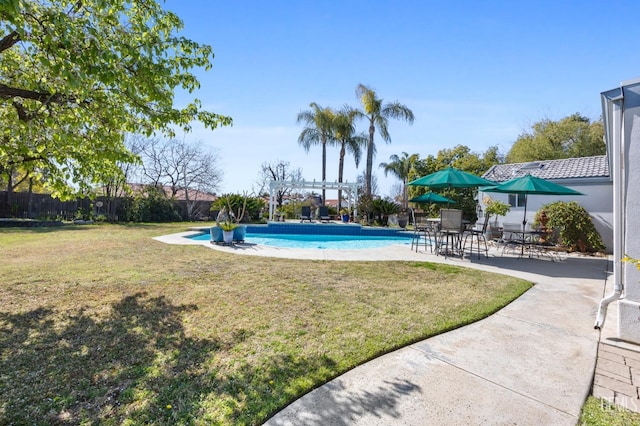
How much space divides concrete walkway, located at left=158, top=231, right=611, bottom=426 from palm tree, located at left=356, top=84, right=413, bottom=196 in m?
19.7

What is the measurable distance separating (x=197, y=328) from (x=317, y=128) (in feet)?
80.3

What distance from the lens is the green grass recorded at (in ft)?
6.84

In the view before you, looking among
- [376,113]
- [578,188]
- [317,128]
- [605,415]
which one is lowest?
[605,415]

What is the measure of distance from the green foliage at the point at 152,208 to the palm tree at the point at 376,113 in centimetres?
1428

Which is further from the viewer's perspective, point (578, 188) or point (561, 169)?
point (561, 169)

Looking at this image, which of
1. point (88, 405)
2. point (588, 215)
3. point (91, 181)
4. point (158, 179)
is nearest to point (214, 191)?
point (158, 179)

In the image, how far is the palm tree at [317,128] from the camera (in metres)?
25.6

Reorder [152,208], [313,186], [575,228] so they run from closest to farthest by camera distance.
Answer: [575,228], [152,208], [313,186]

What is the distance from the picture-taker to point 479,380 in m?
2.57

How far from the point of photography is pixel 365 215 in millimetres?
20625

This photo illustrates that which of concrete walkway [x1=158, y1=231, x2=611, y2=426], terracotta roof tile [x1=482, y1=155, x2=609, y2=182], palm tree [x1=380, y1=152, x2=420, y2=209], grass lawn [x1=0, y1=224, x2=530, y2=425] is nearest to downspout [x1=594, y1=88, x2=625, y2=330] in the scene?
concrete walkway [x1=158, y1=231, x2=611, y2=426]

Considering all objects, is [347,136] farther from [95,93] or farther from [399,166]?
[95,93]

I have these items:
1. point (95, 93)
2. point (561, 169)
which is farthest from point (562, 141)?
point (95, 93)

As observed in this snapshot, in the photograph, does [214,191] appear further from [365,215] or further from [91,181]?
[91,181]
